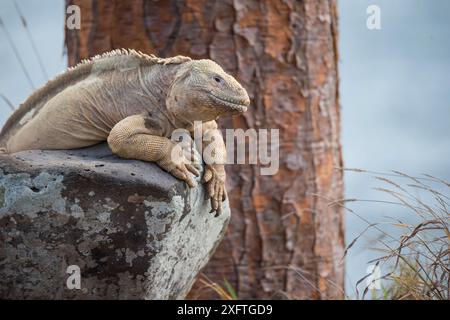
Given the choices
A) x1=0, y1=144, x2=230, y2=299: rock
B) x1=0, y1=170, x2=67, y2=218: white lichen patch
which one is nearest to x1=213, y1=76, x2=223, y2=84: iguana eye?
x1=0, y1=144, x2=230, y2=299: rock

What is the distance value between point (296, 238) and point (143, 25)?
1.53 meters

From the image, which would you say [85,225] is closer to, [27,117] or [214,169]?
[214,169]

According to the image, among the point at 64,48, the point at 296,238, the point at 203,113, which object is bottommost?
the point at 296,238

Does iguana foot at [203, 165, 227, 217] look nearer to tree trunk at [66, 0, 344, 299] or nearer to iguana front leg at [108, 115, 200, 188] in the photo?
iguana front leg at [108, 115, 200, 188]

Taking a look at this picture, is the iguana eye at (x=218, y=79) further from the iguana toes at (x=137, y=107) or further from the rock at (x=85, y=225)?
the rock at (x=85, y=225)

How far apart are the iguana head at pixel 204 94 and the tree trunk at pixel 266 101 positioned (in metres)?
1.48

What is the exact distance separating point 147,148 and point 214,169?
13.4 inches

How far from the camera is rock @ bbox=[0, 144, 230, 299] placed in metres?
2.88

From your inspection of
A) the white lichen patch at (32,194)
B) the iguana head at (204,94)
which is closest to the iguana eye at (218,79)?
the iguana head at (204,94)

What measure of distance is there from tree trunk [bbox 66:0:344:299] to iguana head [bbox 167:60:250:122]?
1482mm

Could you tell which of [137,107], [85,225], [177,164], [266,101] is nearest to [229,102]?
[177,164]

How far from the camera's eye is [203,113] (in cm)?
311

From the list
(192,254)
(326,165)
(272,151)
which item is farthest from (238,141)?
(192,254)

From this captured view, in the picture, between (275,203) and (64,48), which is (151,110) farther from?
(64,48)
